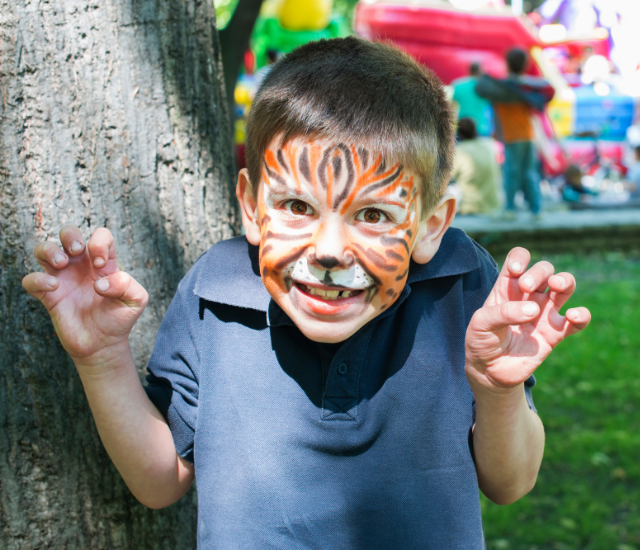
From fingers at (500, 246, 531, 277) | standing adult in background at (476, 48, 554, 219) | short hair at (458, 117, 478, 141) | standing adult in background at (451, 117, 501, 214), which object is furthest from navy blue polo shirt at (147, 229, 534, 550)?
short hair at (458, 117, 478, 141)

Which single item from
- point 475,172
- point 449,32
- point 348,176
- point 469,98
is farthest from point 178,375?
point 449,32

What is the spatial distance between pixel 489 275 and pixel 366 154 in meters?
0.45

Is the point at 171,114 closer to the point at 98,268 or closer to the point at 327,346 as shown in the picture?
the point at 98,268

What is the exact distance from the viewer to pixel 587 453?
3.49m

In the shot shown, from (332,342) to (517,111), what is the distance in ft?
25.9

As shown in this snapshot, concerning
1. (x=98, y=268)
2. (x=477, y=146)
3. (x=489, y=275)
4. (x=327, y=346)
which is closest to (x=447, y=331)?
(x=489, y=275)

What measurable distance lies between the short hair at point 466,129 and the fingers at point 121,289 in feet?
26.6

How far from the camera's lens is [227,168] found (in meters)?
1.97

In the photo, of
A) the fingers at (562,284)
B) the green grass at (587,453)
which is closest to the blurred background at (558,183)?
the green grass at (587,453)

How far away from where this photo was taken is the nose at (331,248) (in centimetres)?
126

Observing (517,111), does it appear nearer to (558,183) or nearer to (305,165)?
(558,183)

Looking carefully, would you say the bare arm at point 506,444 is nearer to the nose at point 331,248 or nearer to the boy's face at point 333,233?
the boy's face at point 333,233

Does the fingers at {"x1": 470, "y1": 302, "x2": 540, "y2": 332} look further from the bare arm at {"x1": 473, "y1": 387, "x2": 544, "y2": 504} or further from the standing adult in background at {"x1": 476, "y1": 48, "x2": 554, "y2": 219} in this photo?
the standing adult in background at {"x1": 476, "y1": 48, "x2": 554, "y2": 219}

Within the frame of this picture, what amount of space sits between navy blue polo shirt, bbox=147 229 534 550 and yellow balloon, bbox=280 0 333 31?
13412 millimetres
